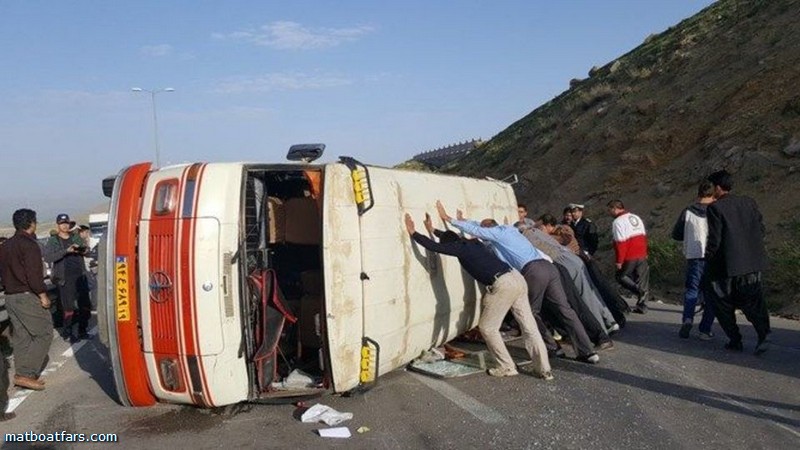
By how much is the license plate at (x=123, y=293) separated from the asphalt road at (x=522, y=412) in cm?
92

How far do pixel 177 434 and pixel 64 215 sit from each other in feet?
19.2

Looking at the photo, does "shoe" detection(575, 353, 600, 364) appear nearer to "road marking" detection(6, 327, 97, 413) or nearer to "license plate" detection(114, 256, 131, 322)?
"license plate" detection(114, 256, 131, 322)

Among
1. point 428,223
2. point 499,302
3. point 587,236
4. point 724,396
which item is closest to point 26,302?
point 428,223

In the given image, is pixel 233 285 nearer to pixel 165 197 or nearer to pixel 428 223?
pixel 165 197

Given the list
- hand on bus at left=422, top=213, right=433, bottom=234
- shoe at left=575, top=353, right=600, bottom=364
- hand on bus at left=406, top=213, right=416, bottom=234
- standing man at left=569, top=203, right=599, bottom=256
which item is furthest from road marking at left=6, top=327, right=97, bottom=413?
standing man at left=569, top=203, right=599, bottom=256

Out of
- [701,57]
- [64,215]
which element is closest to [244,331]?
[64,215]

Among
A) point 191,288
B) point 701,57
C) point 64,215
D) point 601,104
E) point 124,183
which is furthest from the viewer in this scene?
point 601,104

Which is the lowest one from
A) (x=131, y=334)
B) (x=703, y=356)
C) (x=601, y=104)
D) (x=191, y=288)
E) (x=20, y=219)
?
(x=703, y=356)

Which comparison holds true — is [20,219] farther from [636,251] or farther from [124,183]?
[636,251]

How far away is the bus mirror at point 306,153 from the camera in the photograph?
600 centimetres

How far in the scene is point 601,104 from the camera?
24062 millimetres

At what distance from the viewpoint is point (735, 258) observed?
22.3 ft

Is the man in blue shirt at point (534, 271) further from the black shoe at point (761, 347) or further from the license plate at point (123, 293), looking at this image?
the license plate at point (123, 293)

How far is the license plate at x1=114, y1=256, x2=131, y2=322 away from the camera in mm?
5250
